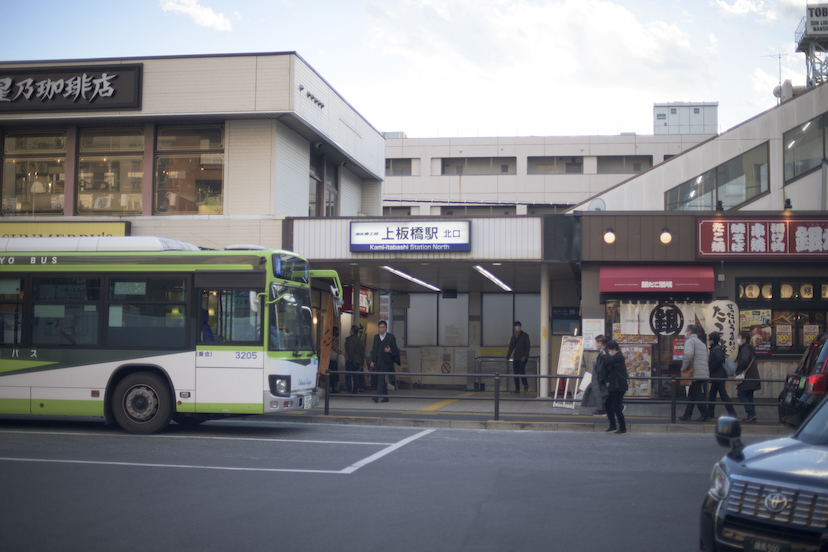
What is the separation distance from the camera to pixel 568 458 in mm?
10352

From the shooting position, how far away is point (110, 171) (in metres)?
20.8

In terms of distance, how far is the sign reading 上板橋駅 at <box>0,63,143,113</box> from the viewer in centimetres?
2002

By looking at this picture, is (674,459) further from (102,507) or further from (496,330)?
(496,330)

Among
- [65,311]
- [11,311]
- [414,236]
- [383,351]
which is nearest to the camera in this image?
[65,311]

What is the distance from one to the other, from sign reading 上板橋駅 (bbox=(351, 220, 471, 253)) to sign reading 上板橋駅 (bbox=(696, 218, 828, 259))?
19.2ft

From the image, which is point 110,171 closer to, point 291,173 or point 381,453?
point 291,173

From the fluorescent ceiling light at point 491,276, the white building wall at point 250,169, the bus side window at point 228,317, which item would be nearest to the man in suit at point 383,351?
the fluorescent ceiling light at point 491,276

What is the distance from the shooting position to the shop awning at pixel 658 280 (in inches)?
709

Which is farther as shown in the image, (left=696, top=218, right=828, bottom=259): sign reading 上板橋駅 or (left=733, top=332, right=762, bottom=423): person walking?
(left=696, top=218, right=828, bottom=259): sign reading 上板橋駅

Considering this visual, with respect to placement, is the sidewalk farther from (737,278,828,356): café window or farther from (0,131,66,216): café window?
(0,131,66,216): café window

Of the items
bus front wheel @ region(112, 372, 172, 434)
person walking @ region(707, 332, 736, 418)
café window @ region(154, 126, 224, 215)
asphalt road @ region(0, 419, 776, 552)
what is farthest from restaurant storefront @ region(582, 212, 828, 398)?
bus front wheel @ region(112, 372, 172, 434)

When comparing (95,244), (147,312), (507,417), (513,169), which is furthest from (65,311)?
(513,169)

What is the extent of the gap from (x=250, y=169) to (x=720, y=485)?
56.9 feet

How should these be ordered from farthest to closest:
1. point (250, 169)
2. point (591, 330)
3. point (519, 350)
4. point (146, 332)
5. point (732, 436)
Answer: point (519, 350) < point (250, 169) < point (591, 330) < point (146, 332) < point (732, 436)
